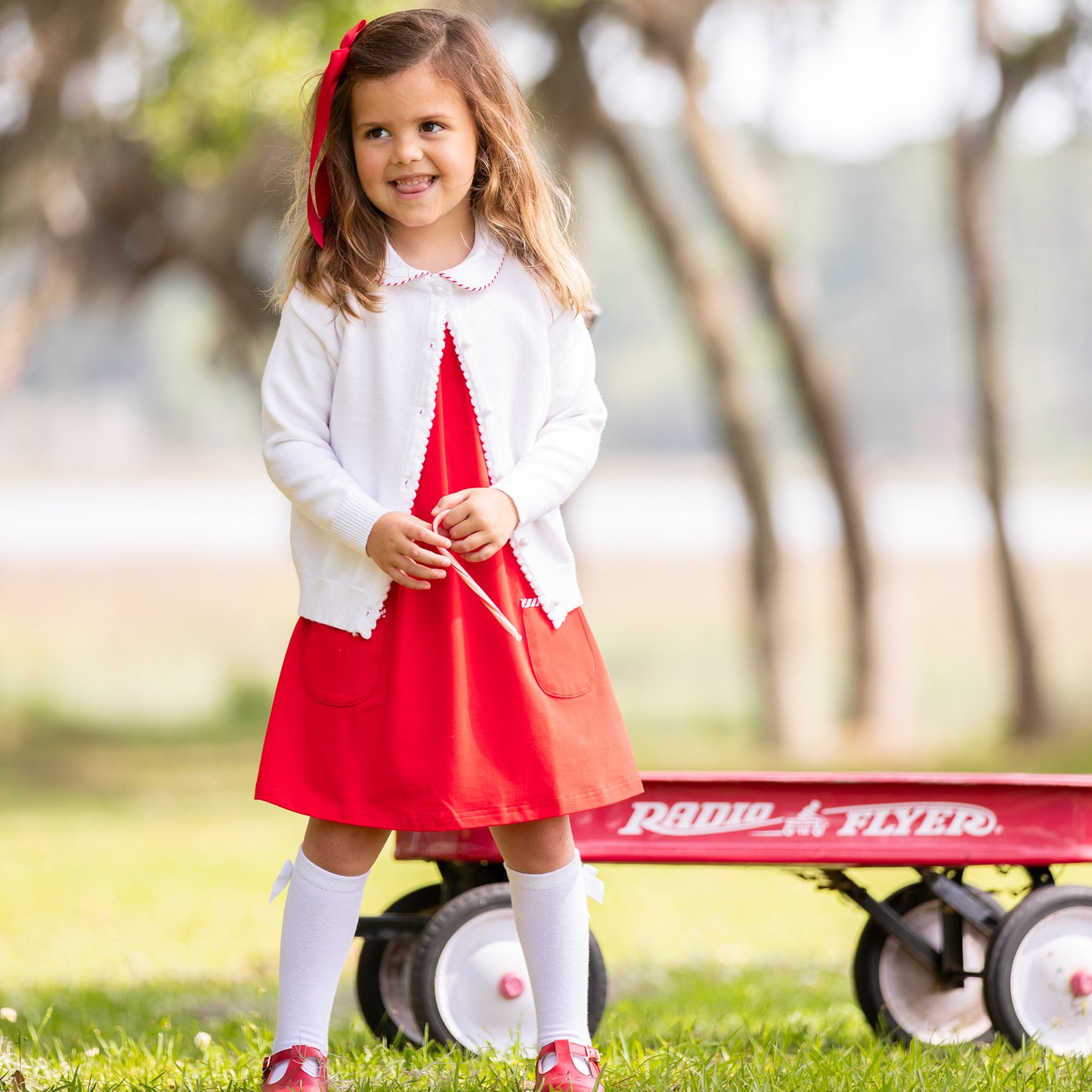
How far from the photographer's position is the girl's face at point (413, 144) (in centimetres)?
239

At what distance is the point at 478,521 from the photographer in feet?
7.52

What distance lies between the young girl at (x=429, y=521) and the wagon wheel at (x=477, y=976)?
376 mm

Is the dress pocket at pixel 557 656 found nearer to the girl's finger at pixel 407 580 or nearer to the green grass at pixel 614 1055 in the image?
the girl's finger at pixel 407 580

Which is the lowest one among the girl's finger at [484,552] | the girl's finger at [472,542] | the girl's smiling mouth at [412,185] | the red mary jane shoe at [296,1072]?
the red mary jane shoe at [296,1072]

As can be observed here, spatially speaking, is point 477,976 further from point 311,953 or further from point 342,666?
point 342,666

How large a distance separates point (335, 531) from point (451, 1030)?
3.48 feet

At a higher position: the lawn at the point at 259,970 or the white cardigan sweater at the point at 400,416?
the white cardigan sweater at the point at 400,416

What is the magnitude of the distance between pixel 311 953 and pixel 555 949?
1.28ft

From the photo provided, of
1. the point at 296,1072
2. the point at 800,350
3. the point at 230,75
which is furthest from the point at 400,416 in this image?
the point at 800,350

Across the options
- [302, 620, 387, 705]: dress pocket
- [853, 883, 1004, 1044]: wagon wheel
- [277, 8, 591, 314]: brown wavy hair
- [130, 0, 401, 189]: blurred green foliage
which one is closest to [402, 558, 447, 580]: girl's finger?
[302, 620, 387, 705]: dress pocket

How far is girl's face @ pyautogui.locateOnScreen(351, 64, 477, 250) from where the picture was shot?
2.39m

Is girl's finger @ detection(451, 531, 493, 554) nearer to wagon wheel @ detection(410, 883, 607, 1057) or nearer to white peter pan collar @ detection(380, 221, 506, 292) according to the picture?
white peter pan collar @ detection(380, 221, 506, 292)

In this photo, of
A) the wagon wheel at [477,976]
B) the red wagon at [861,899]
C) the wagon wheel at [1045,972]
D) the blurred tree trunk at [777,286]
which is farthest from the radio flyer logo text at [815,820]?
the blurred tree trunk at [777,286]

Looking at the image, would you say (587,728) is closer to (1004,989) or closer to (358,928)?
(358,928)
